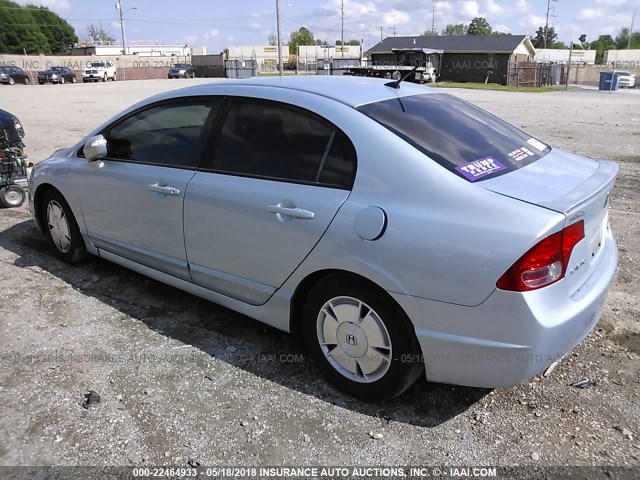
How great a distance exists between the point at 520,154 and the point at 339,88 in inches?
44.8

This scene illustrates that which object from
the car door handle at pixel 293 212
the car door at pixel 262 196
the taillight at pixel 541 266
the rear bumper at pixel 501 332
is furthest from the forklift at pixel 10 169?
the taillight at pixel 541 266

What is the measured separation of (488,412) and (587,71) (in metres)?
66.1

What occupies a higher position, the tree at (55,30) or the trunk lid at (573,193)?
the tree at (55,30)

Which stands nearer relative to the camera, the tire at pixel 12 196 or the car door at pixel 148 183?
the car door at pixel 148 183

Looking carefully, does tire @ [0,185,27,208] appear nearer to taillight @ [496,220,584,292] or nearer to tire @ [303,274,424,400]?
tire @ [303,274,424,400]

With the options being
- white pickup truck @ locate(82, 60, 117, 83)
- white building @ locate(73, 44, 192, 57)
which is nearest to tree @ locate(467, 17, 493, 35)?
white building @ locate(73, 44, 192, 57)

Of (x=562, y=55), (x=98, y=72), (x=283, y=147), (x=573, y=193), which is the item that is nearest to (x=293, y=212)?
(x=283, y=147)

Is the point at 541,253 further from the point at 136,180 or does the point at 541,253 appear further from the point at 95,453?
the point at 136,180

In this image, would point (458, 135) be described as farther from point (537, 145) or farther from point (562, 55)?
point (562, 55)

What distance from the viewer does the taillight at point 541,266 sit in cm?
232

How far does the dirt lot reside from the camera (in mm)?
2621

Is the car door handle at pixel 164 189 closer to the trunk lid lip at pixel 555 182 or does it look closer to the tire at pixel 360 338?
the tire at pixel 360 338

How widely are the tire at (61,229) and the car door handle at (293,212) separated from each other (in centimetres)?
242

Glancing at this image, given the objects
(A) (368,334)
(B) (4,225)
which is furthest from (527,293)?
(B) (4,225)
